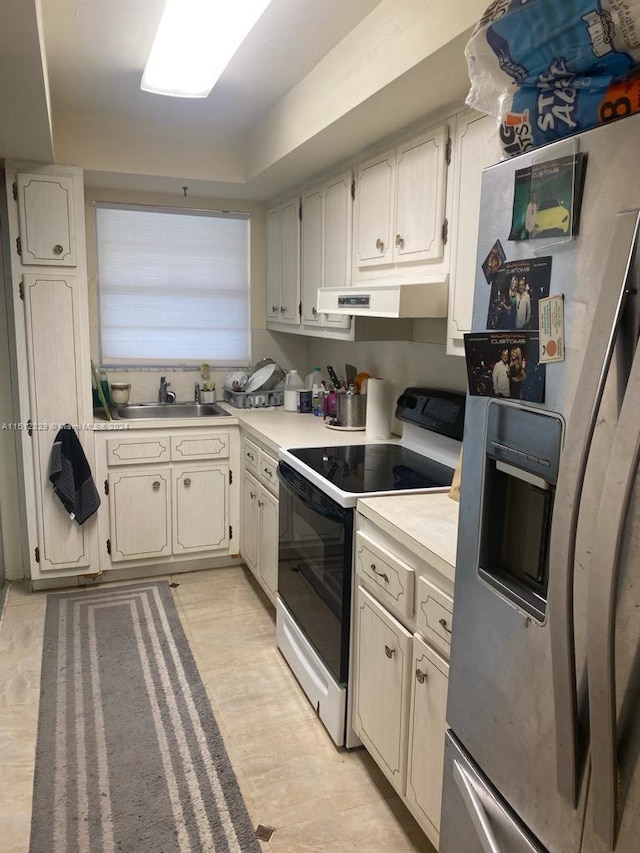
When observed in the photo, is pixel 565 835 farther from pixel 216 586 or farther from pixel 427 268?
pixel 216 586

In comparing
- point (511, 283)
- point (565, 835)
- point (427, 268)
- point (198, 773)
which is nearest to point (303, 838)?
point (198, 773)

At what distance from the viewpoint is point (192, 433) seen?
3.49 meters

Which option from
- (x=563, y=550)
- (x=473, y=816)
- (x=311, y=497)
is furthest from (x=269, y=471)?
(x=563, y=550)

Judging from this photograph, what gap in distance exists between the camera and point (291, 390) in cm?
381

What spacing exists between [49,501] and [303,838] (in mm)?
2151

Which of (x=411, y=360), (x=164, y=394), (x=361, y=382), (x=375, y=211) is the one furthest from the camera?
(x=164, y=394)

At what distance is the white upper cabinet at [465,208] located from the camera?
75.1 inches

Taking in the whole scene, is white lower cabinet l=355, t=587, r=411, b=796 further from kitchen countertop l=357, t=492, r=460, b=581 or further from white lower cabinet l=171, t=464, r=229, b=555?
white lower cabinet l=171, t=464, r=229, b=555

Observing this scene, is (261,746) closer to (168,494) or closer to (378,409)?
(378,409)

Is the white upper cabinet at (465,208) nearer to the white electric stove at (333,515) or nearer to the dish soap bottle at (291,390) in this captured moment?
the white electric stove at (333,515)

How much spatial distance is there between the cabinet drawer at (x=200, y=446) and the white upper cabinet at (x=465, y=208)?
178 cm

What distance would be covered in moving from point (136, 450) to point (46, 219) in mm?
1232

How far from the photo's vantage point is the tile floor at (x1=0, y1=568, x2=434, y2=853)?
73.4 inches

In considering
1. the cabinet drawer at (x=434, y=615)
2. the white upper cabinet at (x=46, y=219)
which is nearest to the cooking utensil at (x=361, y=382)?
the white upper cabinet at (x=46, y=219)
